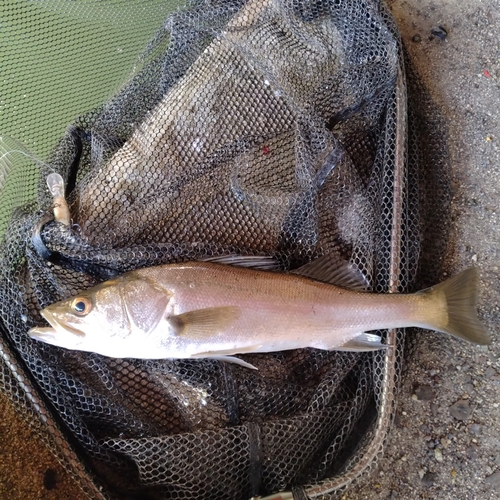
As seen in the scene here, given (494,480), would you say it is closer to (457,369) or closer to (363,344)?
(457,369)

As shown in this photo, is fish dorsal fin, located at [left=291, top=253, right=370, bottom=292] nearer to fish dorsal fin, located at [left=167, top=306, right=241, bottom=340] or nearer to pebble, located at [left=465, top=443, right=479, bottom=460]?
fish dorsal fin, located at [left=167, top=306, right=241, bottom=340]

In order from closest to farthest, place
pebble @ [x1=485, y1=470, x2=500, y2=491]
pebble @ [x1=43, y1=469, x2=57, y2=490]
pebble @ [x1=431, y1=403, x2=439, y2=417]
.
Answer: pebble @ [x1=43, y1=469, x2=57, y2=490] → pebble @ [x1=485, y1=470, x2=500, y2=491] → pebble @ [x1=431, y1=403, x2=439, y2=417]

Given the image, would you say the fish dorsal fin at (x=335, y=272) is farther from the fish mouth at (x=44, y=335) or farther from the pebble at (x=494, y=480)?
the pebble at (x=494, y=480)

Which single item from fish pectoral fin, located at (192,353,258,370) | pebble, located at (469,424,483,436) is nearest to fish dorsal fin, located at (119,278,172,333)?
fish pectoral fin, located at (192,353,258,370)

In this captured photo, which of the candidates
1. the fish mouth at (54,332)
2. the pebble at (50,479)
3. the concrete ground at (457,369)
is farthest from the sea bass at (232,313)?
the pebble at (50,479)

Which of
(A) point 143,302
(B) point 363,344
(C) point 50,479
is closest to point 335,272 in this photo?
(B) point 363,344
